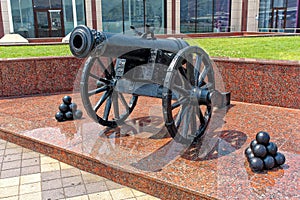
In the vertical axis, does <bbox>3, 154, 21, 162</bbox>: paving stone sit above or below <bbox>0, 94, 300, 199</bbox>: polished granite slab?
below

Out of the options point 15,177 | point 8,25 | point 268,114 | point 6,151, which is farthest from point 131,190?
point 8,25

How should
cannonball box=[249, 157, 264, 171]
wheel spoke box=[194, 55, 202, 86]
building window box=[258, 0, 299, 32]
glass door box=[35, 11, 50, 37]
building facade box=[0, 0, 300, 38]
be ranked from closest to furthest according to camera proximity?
cannonball box=[249, 157, 264, 171] → wheel spoke box=[194, 55, 202, 86] → building facade box=[0, 0, 300, 38] → glass door box=[35, 11, 50, 37] → building window box=[258, 0, 299, 32]

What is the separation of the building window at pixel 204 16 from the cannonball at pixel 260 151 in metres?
22.2

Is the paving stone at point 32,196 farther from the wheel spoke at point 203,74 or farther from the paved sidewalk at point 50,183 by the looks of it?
the wheel spoke at point 203,74

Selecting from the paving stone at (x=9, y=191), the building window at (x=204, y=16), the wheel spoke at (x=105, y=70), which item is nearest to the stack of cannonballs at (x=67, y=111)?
the wheel spoke at (x=105, y=70)

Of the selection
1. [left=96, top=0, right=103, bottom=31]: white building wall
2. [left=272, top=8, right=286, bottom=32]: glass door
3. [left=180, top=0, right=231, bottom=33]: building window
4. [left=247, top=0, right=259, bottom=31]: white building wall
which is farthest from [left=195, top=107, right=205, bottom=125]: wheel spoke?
[left=272, top=8, right=286, bottom=32]: glass door

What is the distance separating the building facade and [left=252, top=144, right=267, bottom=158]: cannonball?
1556 cm

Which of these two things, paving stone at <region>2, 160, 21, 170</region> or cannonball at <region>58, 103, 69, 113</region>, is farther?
cannonball at <region>58, 103, 69, 113</region>

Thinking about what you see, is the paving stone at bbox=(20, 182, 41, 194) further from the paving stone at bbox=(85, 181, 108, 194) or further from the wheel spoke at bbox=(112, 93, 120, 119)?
the wheel spoke at bbox=(112, 93, 120, 119)

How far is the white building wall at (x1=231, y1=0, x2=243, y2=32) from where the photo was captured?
86.8 ft

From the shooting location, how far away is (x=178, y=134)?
3939mm

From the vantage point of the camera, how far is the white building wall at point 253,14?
26.0 metres

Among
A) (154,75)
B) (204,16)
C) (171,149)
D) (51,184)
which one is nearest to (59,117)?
(51,184)

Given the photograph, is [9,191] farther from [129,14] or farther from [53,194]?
[129,14]
